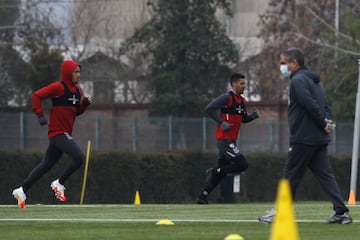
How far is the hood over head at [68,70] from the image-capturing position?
18297mm

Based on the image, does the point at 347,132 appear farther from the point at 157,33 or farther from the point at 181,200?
the point at 157,33

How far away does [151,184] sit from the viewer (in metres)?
32.2

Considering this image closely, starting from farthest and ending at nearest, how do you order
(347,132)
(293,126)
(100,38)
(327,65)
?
1. (100,38)
2. (327,65)
3. (347,132)
4. (293,126)

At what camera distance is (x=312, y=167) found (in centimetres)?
1484

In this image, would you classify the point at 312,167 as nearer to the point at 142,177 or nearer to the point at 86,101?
the point at 86,101

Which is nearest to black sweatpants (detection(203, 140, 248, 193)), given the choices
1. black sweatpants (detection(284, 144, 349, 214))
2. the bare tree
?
black sweatpants (detection(284, 144, 349, 214))

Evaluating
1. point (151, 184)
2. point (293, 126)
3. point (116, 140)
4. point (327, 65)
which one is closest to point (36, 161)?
point (151, 184)

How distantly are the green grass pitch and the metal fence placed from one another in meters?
16.3

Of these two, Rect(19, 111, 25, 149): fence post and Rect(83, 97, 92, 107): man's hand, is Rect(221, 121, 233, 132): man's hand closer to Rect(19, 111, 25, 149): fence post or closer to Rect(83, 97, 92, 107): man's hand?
Rect(83, 97, 92, 107): man's hand

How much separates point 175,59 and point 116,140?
1698 centimetres

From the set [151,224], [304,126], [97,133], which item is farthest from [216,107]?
[97,133]

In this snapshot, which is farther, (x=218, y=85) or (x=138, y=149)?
(x=218, y=85)

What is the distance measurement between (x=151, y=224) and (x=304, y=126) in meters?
2.04

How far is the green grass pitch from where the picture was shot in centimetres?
1291
